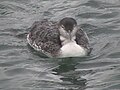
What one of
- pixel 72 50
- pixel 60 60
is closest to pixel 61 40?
pixel 72 50

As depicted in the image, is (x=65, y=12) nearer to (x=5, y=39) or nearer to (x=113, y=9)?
(x=113, y=9)

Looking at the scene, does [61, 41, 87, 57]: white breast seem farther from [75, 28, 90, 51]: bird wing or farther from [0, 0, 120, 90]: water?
[75, 28, 90, 51]: bird wing

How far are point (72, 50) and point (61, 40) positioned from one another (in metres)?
0.49

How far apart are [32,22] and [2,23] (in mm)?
1089

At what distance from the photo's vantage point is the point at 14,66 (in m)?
15.1

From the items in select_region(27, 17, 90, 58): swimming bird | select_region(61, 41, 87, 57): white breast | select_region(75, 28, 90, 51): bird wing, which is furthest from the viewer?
select_region(75, 28, 90, 51): bird wing

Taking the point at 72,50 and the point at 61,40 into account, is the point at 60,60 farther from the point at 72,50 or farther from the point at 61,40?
the point at 61,40

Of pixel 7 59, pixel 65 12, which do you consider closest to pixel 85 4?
pixel 65 12

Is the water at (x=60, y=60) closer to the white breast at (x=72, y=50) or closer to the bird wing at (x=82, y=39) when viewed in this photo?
the white breast at (x=72, y=50)

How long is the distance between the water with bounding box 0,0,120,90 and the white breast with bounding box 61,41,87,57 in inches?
6.1

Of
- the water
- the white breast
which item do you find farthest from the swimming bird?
the water

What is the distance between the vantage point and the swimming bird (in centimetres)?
1548

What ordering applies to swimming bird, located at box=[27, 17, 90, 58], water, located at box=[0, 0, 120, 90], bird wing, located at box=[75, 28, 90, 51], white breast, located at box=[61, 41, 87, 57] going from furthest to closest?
bird wing, located at box=[75, 28, 90, 51] → white breast, located at box=[61, 41, 87, 57] → swimming bird, located at box=[27, 17, 90, 58] → water, located at box=[0, 0, 120, 90]

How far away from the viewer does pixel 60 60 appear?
15.6 metres
